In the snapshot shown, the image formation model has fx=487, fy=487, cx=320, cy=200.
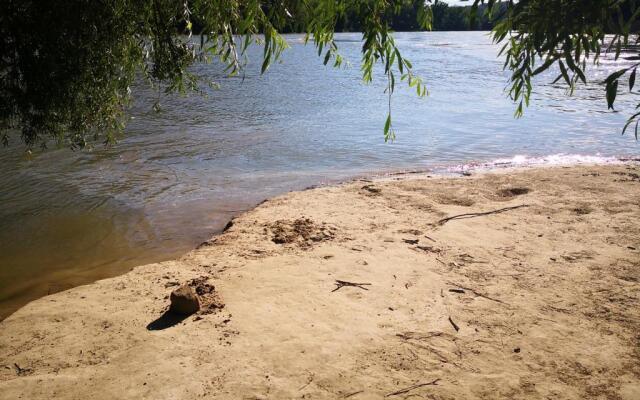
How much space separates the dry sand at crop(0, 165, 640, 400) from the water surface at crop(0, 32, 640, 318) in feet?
4.53

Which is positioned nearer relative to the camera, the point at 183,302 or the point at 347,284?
the point at 183,302

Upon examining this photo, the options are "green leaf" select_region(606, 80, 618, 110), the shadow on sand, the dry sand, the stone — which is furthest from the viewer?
the stone

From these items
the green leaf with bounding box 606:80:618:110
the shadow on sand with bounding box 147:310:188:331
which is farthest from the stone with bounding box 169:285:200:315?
the green leaf with bounding box 606:80:618:110

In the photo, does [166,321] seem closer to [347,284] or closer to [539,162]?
[347,284]

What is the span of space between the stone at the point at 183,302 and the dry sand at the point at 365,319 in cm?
14

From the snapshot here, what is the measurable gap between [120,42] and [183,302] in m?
2.42

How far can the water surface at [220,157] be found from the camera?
693 cm

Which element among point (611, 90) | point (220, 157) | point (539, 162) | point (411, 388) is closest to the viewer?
point (611, 90)

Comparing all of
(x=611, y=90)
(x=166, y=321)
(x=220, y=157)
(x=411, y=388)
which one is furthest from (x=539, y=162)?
(x=611, y=90)

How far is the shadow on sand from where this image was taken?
14.0 feet

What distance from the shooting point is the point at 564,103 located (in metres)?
19.6

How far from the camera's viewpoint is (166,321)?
4.36 metres

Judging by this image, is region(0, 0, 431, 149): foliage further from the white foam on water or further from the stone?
the white foam on water

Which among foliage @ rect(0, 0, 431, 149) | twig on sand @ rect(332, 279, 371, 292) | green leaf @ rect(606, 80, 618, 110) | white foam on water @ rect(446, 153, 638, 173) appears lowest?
twig on sand @ rect(332, 279, 371, 292)
